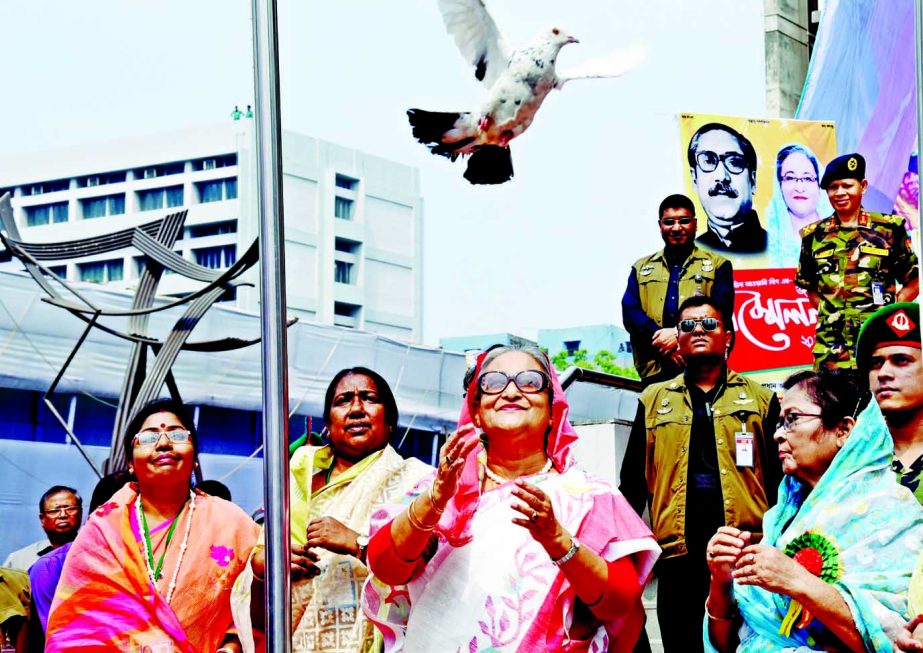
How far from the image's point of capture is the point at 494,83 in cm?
493

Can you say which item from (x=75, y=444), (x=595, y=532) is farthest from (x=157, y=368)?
(x=595, y=532)

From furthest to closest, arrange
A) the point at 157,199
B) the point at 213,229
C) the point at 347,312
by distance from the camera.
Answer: the point at 157,199, the point at 213,229, the point at 347,312

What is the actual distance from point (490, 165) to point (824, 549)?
2.06 meters

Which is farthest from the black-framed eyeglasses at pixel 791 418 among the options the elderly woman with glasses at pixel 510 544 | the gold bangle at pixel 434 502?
the gold bangle at pixel 434 502

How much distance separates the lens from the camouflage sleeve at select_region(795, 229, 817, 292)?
17.2 feet

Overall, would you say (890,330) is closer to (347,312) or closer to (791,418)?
(791,418)

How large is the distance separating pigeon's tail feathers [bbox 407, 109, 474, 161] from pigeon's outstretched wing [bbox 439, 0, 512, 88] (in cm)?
18

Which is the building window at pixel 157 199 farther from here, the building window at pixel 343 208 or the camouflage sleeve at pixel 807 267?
the camouflage sleeve at pixel 807 267

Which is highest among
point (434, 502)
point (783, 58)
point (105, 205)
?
point (105, 205)

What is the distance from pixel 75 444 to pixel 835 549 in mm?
6803

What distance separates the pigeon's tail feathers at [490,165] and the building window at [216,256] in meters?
8.12

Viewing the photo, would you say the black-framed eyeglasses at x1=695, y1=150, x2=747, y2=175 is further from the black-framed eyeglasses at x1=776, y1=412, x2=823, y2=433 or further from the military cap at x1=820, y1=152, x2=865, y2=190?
the black-framed eyeglasses at x1=776, y1=412, x2=823, y2=433

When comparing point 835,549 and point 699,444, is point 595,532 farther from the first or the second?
point 699,444

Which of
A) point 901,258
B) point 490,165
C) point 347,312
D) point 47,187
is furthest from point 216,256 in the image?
point 901,258
